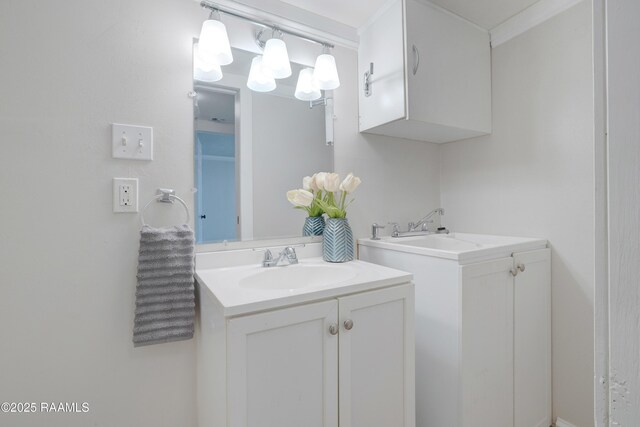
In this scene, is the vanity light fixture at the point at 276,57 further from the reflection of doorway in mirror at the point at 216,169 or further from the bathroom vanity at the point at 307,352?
the bathroom vanity at the point at 307,352

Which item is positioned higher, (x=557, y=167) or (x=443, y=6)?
(x=443, y=6)

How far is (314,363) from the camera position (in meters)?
0.86

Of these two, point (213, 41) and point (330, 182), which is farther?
point (330, 182)

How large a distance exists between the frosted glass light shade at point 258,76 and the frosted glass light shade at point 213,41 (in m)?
0.16

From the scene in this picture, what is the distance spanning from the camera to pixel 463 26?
5.07 feet

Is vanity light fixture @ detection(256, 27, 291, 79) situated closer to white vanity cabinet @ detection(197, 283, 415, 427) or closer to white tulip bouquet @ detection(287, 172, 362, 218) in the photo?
white tulip bouquet @ detection(287, 172, 362, 218)

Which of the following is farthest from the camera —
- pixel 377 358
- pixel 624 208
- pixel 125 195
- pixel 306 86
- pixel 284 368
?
pixel 306 86

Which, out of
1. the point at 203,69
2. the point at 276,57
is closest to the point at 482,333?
the point at 276,57

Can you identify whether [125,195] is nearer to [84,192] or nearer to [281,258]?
[84,192]

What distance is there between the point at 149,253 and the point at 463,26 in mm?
1838

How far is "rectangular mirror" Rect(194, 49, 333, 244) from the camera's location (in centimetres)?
125

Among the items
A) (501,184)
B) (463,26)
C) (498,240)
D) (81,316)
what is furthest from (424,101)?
(81,316)

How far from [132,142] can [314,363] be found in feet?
3.29

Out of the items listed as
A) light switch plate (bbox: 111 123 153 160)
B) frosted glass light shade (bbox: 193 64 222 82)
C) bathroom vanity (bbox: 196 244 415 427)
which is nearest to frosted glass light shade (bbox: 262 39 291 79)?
frosted glass light shade (bbox: 193 64 222 82)
